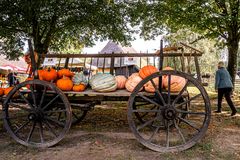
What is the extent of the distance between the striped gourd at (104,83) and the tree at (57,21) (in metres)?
8.44

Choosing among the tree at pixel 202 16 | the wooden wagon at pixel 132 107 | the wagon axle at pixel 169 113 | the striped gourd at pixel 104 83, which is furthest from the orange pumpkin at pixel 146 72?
the tree at pixel 202 16

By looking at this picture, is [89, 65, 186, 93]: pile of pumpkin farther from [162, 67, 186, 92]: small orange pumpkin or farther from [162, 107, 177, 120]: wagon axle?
[162, 107, 177, 120]: wagon axle

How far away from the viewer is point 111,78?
5672mm

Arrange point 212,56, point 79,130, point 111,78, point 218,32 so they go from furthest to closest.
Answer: point 212,56
point 218,32
point 79,130
point 111,78

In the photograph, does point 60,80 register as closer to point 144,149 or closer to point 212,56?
point 144,149

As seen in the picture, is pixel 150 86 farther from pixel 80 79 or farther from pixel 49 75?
pixel 49 75

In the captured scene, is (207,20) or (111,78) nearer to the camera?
(111,78)

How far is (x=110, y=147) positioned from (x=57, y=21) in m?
12.7

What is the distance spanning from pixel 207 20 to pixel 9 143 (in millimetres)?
11967

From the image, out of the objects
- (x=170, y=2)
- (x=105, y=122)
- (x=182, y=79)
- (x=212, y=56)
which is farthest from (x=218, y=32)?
(x=212, y=56)

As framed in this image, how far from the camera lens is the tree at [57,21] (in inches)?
558

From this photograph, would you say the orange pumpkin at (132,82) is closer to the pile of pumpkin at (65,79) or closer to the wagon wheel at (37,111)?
the pile of pumpkin at (65,79)

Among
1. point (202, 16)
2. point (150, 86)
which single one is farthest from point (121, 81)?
point (202, 16)

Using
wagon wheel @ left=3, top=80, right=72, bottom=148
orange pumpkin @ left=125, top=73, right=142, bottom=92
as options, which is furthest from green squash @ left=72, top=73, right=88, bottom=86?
orange pumpkin @ left=125, top=73, right=142, bottom=92
